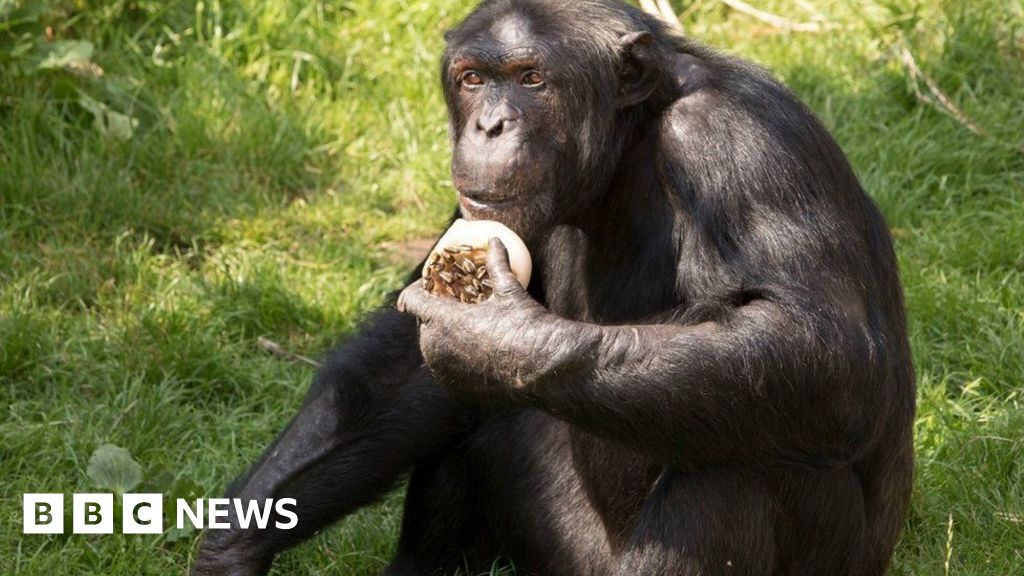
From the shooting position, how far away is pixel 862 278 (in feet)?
19.6

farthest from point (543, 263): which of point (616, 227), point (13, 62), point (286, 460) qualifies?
point (13, 62)

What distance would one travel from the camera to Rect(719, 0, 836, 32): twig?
11.1 m

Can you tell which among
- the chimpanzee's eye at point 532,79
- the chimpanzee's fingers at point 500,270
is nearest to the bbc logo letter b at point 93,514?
the chimpanzee's fingers at point 500,270

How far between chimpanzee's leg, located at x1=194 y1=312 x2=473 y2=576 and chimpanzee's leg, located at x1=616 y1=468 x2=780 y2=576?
4.23ft

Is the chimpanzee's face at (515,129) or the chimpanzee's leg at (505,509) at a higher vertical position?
the chimpanzee's face at (515,129)

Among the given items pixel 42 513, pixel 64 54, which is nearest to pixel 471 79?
pixel 42 513

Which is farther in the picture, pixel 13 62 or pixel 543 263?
pixel 13 62

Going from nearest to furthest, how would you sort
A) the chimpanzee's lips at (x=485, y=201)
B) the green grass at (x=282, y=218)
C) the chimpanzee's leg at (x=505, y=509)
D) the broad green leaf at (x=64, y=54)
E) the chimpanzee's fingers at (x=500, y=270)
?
the chimpanzee's fingers at (x=500, y=270) → the chimpanzee's lips at (x=485, y=201) → the chimpanzee's leg at (x=505, y=509) → the green grass at (x=282, y=218) → the broad green leaf at (x=64, y=54)

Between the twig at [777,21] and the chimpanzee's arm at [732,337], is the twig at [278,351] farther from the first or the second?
the twig at [777,21]

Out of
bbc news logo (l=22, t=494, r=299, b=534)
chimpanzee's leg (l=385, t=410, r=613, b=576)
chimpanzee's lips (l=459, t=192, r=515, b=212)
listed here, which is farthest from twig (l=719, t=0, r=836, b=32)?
bbc news logo (l=22, t=494, r=299, b=534)

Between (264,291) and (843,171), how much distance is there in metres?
3.75

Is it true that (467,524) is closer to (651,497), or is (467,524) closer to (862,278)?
(651,497)

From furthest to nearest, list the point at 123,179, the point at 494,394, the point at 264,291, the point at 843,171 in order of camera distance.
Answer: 1. the point at 123,179
2. the point at 264,291
3. the point at 843,171
4. the point at 494,394

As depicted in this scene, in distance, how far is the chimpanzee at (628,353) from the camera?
5.67 m
